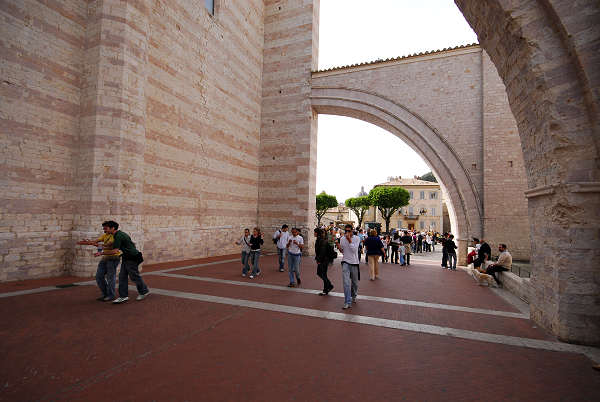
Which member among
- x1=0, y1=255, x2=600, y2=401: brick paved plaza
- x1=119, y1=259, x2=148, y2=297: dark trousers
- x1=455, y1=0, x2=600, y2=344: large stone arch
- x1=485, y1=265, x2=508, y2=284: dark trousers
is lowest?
x1=0, y1=255, x2=600, y2=401: brick paved plaza

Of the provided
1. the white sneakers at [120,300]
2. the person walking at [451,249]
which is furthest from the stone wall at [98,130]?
the person walking at [451,249]

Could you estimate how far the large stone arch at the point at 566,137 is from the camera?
14.1 feet

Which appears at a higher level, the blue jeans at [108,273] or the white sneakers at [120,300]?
the blue jeans at [108,273]

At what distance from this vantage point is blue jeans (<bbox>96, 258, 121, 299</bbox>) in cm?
593

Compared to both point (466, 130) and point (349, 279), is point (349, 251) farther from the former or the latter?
point (466, 130)

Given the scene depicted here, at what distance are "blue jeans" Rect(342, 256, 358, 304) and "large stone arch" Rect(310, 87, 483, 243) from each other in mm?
9549

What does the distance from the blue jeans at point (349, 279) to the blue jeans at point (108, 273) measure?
181 inches

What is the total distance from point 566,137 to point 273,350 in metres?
5.32

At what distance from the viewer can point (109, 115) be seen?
8.62 m

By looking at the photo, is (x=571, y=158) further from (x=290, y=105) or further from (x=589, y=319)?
(x=290, y=105)

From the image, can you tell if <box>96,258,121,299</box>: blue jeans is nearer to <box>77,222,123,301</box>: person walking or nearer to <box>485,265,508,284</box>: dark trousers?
<box>77,222,123,301</box>: person walking

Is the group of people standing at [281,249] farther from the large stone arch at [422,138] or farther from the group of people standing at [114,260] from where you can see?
the large stone arch at [422,138]

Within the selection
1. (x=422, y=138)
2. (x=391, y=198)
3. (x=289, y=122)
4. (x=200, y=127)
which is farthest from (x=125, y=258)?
(x=391, y=198)

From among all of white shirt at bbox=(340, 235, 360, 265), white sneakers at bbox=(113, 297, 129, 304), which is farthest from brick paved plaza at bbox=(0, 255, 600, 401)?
white shirt at bbox=(340, 235, 360, 265)
